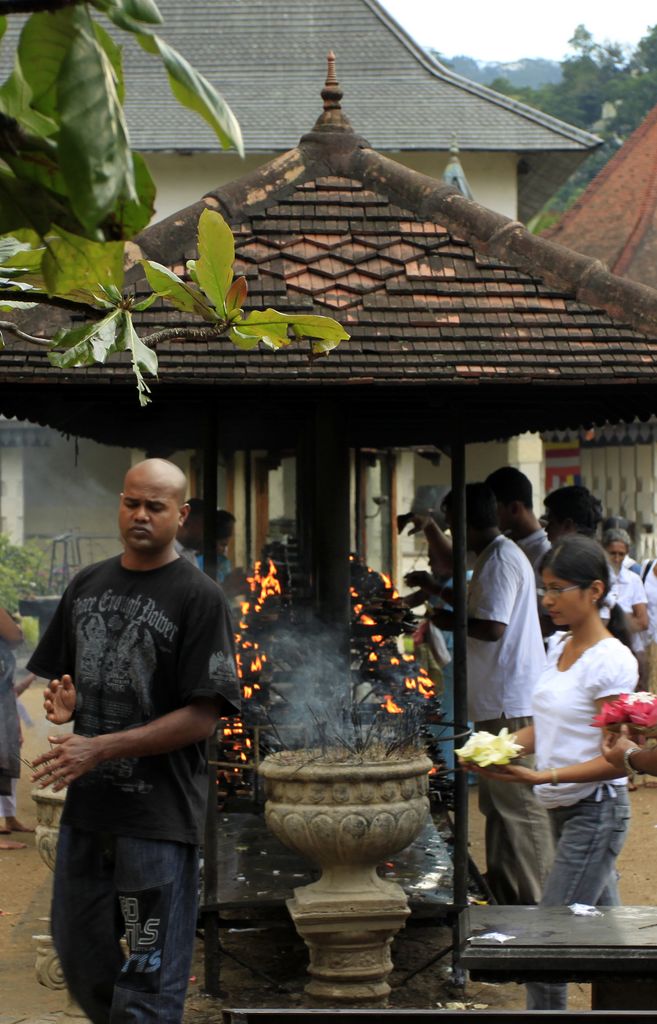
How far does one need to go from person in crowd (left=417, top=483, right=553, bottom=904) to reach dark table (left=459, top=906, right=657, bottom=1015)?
215 cm

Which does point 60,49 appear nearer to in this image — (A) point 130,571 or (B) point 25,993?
(A) point 130,571

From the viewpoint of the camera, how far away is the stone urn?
5.82m

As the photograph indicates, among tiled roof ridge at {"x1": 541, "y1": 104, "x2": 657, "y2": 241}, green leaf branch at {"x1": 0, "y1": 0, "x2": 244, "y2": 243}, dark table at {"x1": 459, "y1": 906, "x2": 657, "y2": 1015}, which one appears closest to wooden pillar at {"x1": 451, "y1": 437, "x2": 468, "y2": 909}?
dark table at {"x1": 459, "y1": 906, "x2": 657, "y2": 1015}

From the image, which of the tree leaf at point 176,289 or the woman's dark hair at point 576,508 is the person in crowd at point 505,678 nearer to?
the woman's dark hair at point 576,508

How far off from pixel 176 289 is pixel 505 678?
15.5 feet

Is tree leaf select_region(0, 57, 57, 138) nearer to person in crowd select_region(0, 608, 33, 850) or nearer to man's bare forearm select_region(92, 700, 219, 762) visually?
man's bare forearm select_region(92, 700, 219, 762)

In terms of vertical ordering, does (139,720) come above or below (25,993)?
above

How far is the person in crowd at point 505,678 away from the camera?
692 cm

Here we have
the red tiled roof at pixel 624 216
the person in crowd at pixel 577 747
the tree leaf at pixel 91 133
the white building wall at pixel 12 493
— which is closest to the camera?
the tree leaf at pixel 91 133

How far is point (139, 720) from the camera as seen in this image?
174 inches

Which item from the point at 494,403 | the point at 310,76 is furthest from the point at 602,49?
the point at 494,403

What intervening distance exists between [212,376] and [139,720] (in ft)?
5.48

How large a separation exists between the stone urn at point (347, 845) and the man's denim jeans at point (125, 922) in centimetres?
141

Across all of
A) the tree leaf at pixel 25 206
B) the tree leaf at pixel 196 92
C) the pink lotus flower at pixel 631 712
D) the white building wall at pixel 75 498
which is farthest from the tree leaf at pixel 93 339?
the white building wall at pixel 75 498
